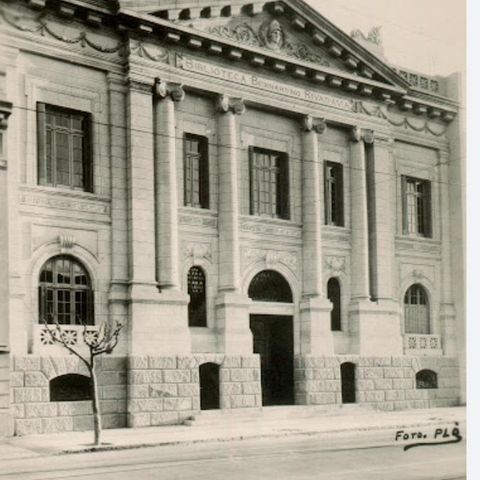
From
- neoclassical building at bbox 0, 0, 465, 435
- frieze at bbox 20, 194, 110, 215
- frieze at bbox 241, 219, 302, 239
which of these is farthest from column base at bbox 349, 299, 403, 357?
frieze at bbox 20, 194, 110, 215

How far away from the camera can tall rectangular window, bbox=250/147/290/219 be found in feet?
93.1

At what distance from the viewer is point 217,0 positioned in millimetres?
26656

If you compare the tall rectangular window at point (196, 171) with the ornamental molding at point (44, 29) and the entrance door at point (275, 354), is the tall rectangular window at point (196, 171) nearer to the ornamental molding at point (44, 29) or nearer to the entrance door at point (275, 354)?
the ornamental molding at point (44, 29)

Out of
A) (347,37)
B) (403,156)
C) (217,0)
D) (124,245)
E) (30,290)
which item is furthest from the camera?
(403,156)

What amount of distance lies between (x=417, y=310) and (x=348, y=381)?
4.43m

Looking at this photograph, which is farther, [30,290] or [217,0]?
[217,0]

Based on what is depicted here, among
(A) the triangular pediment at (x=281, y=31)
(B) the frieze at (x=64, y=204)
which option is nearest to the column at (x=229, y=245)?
(A) the triangular pediment at (x=281, y=31)

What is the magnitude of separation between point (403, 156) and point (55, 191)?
14.3 m

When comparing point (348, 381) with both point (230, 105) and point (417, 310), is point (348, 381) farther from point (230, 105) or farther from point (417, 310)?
point (230, 105)

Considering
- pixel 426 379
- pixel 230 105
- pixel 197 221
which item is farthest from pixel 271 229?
pixel 426 379

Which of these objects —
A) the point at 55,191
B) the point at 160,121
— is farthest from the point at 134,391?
the point at 160,121

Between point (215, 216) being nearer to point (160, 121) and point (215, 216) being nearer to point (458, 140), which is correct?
point (160, 121)

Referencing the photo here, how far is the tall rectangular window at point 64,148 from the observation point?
915 inches
